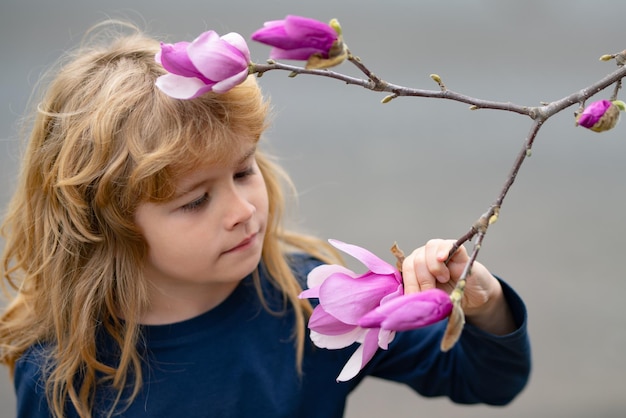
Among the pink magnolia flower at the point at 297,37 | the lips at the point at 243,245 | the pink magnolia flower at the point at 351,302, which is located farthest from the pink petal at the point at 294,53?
the lips at the point at 243,245

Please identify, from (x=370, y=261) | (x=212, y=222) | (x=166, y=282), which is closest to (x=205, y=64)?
(x=370, y=261)

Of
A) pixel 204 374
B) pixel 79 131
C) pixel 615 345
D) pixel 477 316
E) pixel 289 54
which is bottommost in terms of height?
pixel 615 345

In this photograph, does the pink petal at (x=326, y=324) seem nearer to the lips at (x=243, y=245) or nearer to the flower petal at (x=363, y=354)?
the flower petal at (x=363, y=354)

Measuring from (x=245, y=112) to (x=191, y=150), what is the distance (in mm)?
64

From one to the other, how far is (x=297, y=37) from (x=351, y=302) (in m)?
0.15

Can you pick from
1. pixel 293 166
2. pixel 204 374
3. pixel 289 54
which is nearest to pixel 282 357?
pixel 204 374

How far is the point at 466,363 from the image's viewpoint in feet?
2.38


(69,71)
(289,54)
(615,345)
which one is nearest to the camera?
(289,54)

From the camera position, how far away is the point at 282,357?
2.55 ft

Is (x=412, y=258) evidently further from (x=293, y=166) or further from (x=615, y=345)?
(x=293, y=166)

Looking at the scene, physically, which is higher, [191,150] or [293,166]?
[191,150]

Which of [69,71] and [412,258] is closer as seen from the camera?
[412,258]

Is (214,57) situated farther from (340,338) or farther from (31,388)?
(31,388)

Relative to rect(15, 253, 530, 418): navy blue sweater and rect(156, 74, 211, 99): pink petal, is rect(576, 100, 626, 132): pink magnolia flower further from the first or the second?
rect(15, 253, 530, 418): navy blue sweater
